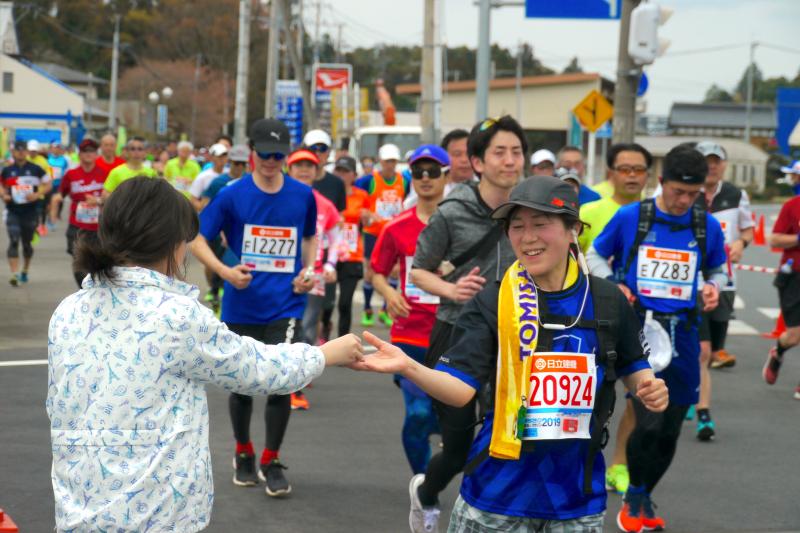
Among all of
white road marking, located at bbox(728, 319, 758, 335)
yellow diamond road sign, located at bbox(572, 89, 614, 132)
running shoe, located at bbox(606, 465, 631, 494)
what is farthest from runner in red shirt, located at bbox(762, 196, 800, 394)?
yellow diamond road sign, located at bbox(572, 89, 614, 132)

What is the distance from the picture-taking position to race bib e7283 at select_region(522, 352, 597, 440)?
4023 mm

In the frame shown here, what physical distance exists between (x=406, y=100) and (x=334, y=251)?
4951 inches

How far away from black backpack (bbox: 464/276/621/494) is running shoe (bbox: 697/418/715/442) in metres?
5.35

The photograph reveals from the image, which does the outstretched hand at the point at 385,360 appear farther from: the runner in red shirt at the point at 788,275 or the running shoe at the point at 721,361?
the running shoe at the point at 721,361

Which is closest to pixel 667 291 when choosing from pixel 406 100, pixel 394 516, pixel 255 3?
pixel 394 516

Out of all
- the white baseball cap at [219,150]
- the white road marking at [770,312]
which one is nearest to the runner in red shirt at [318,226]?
the white baseball cap at [219,150]

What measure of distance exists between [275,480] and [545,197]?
3880 millimetres

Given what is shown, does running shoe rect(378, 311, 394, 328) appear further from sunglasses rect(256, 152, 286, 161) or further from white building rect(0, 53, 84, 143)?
white building rect(0, 53, 84, 143)

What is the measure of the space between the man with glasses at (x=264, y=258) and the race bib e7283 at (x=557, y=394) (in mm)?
3564

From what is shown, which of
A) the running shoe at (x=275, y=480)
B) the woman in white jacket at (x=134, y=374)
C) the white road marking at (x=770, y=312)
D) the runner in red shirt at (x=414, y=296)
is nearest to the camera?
the woman in white jacket at (x=134, y=374)

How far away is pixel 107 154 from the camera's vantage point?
49.4 feet

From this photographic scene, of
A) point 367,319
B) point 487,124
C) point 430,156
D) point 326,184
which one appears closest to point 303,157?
point 326,184

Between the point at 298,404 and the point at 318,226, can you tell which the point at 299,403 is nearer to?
the point at 298,404

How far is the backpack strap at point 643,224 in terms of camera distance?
677 cm
